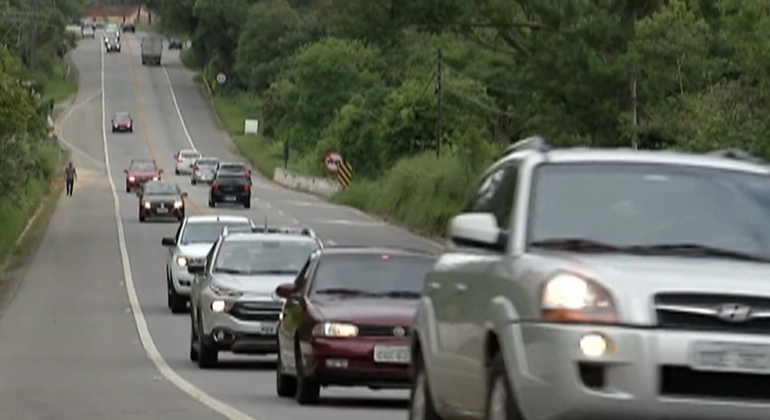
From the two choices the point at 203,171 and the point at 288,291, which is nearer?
the point at 288,291

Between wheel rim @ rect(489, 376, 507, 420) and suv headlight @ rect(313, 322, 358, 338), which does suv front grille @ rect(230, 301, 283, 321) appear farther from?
wheel rim @ rect(489, 376, 507, 420)

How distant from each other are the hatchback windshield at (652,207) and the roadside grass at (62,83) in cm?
12195

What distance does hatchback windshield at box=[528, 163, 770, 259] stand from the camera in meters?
11.0

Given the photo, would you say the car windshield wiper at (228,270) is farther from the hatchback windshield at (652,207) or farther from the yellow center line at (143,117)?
the yellow center line at (143,117)

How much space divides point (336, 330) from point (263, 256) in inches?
250

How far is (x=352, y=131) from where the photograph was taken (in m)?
91.6

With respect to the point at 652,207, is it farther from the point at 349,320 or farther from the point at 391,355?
the point at 349,320

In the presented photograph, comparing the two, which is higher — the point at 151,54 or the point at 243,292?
the point at 243,292

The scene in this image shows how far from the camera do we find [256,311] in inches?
949

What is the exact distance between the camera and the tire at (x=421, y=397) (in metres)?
12.8

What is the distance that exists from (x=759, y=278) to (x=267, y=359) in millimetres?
17485

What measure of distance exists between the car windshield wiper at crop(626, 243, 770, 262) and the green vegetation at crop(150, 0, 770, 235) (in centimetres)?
2170

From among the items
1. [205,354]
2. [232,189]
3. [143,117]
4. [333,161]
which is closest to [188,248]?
[205,354]

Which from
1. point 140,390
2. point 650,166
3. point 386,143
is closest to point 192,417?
point 140,390
